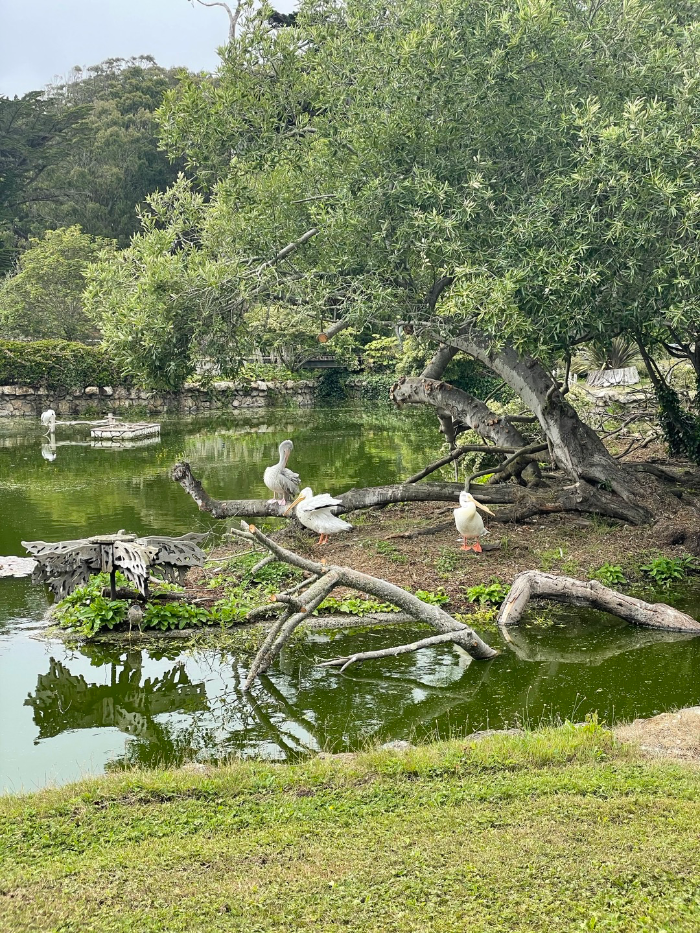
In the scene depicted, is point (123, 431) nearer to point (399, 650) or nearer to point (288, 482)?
point (288, 482)

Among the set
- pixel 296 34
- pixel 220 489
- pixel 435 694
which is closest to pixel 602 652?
pixel 435 694

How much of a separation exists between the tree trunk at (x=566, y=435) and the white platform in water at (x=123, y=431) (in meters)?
16.6

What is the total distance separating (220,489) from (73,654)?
8872mm

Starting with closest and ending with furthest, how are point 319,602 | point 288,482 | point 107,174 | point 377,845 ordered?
point 377,845 → point 319,602 → point 288,482 → point 107,174

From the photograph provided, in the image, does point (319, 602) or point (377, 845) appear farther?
point (319, 602)

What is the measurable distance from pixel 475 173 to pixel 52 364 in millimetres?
26432

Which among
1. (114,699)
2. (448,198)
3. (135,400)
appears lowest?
(114,699)

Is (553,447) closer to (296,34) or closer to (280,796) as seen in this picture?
(296,34)

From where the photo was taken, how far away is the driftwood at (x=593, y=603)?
27.5ft

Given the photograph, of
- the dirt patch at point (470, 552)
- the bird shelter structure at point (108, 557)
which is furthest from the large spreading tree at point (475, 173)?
the bird shelter structure at point (108, 557)

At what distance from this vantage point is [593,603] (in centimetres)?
852

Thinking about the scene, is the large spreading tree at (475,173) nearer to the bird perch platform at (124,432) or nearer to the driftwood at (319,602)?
the driftwood at (319,602)

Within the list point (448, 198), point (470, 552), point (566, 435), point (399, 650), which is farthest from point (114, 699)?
point (566, 435)

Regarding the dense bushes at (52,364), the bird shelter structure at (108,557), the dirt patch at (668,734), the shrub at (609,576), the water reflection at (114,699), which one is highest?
the dense bushes at (52,364)
